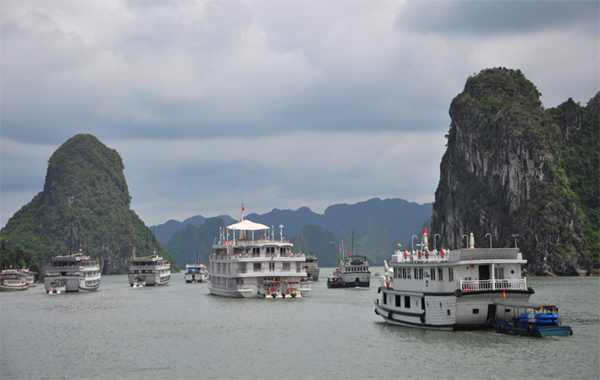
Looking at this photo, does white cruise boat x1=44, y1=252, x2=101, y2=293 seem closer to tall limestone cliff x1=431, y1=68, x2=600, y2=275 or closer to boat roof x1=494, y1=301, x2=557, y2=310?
boat roof x1=494, y1=301, x2=557, y2=310

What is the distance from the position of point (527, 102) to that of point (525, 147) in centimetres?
2080

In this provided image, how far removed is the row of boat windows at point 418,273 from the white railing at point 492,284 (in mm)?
1131

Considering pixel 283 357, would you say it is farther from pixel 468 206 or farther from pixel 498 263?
pixel 468 206

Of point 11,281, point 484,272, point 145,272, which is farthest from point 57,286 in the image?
point 484,272

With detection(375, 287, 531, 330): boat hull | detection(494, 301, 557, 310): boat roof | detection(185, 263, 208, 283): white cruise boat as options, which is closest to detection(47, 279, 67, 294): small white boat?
detection(185, 263, 208, 283): white cruise boat

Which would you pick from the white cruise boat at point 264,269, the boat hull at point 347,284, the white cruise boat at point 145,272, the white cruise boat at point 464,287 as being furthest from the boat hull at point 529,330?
the white cruise boat at point 145,272

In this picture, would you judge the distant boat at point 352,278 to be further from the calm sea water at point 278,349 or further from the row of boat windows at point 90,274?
the calm sea water at point 278,349

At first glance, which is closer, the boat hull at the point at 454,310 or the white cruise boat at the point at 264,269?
the boat hull at the point at 454,310

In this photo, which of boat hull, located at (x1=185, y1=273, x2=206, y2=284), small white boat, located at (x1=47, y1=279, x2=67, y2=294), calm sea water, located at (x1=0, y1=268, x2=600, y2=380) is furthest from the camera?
boat hull, located at (x1=185, y1=273, x2=206, y2=284)

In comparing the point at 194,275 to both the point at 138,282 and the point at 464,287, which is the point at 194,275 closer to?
the point at 138,282

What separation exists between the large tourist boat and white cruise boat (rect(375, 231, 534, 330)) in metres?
93.6

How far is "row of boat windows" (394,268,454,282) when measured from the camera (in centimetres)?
3750

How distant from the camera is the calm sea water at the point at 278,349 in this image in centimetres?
2958

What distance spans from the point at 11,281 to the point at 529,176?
432ft
